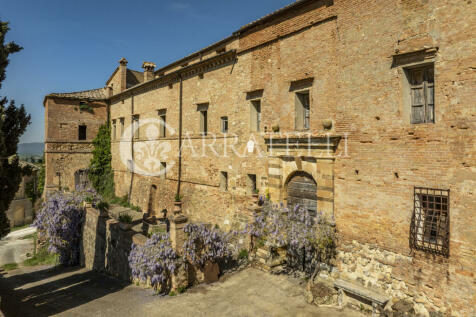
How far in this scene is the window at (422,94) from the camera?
21.8ft

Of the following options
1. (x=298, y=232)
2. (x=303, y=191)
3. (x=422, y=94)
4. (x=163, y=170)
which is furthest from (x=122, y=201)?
(x=422, y=94)

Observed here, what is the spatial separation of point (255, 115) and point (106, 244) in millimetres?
8302

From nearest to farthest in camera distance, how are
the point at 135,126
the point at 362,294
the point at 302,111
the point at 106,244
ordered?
the point at 362,294 → the point at 302,111 → the point at 106,244 → the point at 135,126

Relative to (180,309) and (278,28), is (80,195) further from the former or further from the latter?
(278,28)

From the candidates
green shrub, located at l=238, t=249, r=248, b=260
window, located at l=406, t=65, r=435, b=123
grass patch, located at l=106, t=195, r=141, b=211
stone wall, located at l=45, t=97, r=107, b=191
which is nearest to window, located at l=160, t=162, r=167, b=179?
grass patch, located at l=106, t=195, r=141, b=211

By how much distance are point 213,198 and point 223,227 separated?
1.42 metres

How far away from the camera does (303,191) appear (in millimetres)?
9164

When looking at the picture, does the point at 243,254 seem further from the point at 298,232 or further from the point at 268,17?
the point at 268,17

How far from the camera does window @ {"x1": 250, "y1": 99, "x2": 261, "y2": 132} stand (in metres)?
11.3

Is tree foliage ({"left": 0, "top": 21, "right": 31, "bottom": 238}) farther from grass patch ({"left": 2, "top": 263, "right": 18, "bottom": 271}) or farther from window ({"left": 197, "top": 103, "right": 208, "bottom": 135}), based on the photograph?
grass patch ({"left": 2, "top": 263, "right": 18, "bottom": 271})

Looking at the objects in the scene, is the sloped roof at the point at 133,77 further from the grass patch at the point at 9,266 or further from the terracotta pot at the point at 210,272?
the terracotta pot at the point at 210,272

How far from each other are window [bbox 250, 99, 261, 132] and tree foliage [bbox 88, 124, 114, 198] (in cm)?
1585

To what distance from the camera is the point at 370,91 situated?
7.45 metres

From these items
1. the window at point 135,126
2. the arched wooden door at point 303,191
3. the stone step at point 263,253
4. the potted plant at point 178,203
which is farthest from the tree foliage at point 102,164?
the arched wooden door at point 303,191
